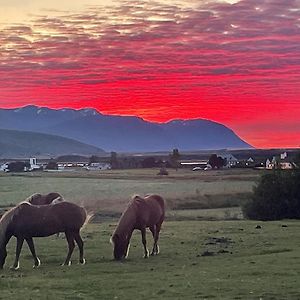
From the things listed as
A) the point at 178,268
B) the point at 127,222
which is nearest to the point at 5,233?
the point at 127,222

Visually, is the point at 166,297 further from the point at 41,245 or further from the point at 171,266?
the point at 41,245

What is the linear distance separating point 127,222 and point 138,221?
2.45ft

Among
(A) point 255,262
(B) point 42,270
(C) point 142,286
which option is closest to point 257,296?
(C) point 142,286

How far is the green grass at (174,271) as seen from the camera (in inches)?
634

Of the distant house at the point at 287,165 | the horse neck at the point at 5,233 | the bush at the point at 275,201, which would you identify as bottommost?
the bush at the point at 275,201

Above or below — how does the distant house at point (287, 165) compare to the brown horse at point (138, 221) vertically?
above

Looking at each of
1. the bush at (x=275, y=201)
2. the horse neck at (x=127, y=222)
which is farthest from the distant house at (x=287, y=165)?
the horse neck at (x=127, y=222)

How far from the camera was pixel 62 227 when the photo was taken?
72.1ft

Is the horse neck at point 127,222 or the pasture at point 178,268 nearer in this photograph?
the pasture at point 178,268

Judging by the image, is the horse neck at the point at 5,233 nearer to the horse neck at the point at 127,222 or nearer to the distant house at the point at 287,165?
the horse neck at the point at 127,222

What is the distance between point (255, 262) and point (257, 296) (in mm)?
5535

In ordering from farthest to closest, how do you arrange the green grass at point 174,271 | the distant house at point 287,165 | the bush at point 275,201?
the distant house at point 287,165 < the bush at point 275,201 < the green grass at point 174,271

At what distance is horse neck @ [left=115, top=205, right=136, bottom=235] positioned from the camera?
2280 cm

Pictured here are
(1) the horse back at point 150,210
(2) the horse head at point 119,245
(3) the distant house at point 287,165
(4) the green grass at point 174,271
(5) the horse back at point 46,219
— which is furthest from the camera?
(3) the distant house at point 287,165
